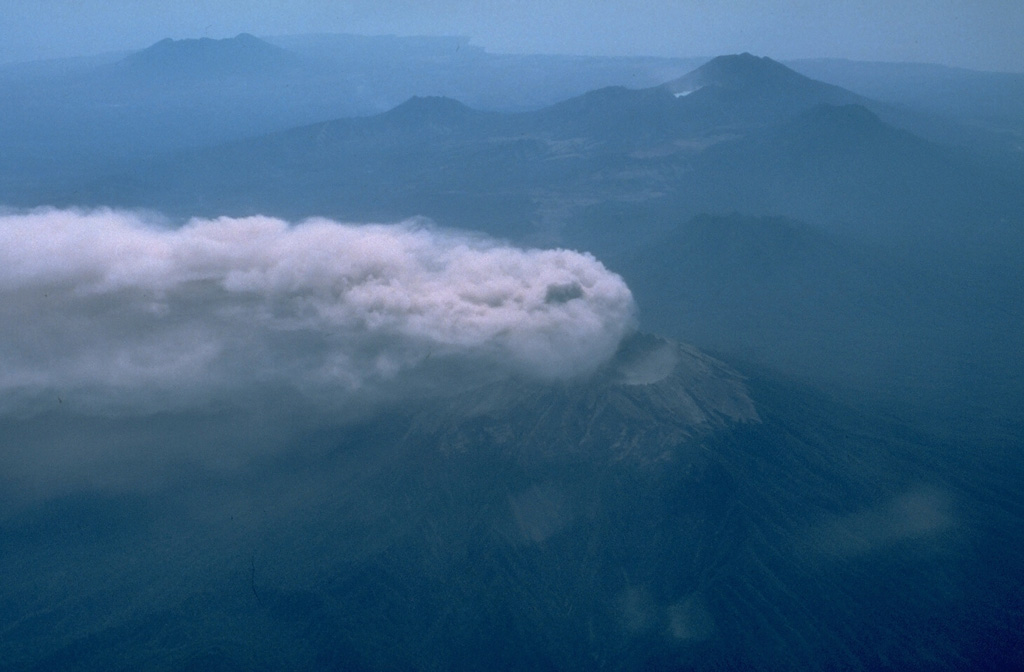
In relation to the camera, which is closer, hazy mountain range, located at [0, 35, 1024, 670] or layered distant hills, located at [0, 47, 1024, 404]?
hazy mountain range, located at [0, 35, 1024, 670]

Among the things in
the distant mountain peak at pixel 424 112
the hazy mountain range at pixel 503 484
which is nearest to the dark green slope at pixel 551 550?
the hazy mountain range at pixel 503 484

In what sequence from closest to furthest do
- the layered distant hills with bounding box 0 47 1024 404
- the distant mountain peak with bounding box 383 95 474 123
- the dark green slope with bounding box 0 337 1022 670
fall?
the dark green slope with bounding box 0 337 1022 670 → the layered distant hills with bounding box 0 47 1024 404 → the distant mountain peak with bounding box 383 95 474 123

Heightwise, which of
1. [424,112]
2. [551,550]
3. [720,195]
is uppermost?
[551,550]

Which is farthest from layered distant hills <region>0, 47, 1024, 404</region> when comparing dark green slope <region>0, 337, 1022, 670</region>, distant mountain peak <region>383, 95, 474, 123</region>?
dark green slope <region>0, 337, 1022, 670</region>

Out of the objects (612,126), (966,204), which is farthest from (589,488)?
(612,126)

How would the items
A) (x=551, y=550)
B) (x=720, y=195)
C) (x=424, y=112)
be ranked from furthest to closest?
(x=424, y=112) < (x=720, y=195) < (x=551, y=550)

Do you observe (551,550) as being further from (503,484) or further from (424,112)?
(424,112)

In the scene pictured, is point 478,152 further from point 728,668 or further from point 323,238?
point 728,668

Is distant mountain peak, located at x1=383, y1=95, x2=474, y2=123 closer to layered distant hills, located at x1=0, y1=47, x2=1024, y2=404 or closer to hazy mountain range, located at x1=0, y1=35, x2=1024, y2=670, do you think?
layered distant hills, located at x1=0, y1=47, x2=1024, y2=404

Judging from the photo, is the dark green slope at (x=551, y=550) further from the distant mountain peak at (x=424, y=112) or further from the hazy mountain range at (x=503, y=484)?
the distant mountain peak at (x=424, y=112)

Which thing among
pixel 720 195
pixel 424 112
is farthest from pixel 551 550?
pixel 424 112

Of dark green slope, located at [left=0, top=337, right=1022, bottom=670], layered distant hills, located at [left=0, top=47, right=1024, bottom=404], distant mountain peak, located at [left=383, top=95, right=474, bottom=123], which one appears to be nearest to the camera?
dark green slope, located at [left=0, top=337, right=1022, bottom=670]
